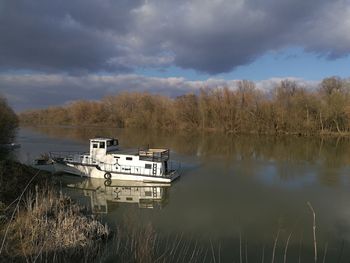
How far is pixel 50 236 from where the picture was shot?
8.77 metres

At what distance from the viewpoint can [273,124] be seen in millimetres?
71625

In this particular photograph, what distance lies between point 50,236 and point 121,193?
1012 cm

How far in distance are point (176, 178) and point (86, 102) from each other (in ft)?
331

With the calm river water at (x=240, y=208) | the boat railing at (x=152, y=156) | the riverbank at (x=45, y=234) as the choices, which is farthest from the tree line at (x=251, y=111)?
the riverbank at (x=45, y=234)

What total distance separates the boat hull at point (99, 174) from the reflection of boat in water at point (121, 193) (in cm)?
34

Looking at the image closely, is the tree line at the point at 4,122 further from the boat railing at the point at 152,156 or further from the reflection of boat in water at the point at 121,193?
the boat railing at the point at 152,156

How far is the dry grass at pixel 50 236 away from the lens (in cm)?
833

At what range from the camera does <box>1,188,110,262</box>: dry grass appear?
833 centimetres

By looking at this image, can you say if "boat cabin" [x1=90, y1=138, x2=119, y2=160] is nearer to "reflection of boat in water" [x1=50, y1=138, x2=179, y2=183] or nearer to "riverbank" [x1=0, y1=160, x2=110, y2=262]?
"reflection of boat in water" [x1=50, y1=138, x2=179, y2=183]

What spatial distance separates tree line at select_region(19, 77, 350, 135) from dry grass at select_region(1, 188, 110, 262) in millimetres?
64253

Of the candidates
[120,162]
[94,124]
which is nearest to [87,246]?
[120,162]

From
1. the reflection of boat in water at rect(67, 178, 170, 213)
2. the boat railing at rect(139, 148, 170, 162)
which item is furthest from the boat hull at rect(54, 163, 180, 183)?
the boat railing at rect(139, 148, 170, 162)

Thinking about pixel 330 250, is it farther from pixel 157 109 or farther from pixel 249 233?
pixel 157 109

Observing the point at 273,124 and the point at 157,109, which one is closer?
the point at 273,124
